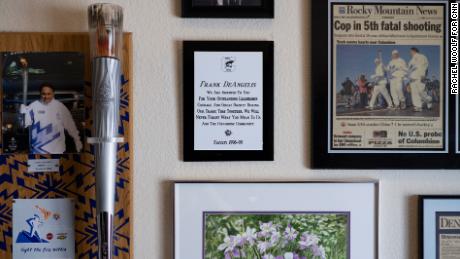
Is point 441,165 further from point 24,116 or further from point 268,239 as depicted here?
point 24,116

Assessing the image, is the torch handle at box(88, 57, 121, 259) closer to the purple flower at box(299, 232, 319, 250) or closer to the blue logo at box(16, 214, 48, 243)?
the blue logo at box(16, 214, 48, 243)

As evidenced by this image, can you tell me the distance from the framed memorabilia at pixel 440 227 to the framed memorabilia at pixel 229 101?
11.8 inches

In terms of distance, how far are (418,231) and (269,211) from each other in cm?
27

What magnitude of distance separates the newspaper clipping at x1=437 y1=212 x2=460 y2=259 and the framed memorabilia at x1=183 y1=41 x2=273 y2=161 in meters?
0.33

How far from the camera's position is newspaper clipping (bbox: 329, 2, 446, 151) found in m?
0.74

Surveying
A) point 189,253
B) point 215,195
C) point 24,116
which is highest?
point 24,116

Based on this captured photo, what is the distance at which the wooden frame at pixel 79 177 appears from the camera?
711 millimetres

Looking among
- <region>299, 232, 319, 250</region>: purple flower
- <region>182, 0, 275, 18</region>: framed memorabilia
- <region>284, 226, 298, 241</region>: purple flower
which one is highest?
<region>182, 0, 275, 18</region>: framed memorabilia

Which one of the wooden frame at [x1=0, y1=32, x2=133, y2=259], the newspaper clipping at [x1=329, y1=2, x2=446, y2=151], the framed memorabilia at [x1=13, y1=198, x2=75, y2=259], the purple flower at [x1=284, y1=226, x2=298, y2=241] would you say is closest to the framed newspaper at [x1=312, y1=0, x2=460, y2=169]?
the newspaper clipping at [x1=329, y1=2, x2=446, y2=151]

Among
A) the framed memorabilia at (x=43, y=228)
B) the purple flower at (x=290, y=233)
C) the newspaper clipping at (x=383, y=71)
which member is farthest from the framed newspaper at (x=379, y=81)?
the framed memorabilia at (x=43, y=228)

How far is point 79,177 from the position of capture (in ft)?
2.35

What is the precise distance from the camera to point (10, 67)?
0.71 m

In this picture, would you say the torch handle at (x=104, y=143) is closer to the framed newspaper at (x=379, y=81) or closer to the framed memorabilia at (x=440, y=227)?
the framed newspaper at (x=379, y=81)

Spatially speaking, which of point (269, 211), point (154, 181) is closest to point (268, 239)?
point (269, 211)
